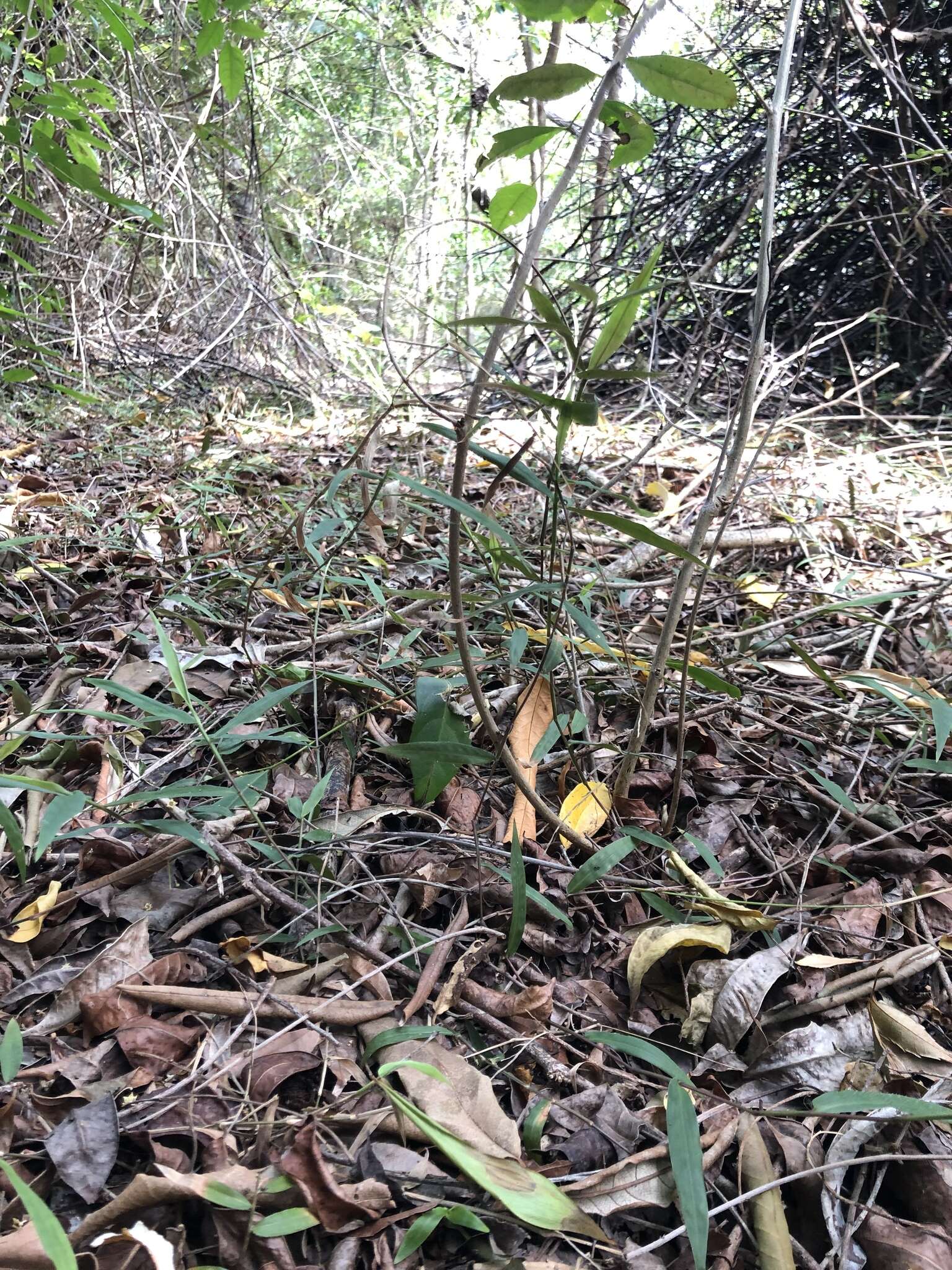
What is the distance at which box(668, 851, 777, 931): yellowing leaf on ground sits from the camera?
95 cm

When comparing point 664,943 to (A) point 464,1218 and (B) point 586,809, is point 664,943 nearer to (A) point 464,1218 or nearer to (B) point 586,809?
(B) point 586,809

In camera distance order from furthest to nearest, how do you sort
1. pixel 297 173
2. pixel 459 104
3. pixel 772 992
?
pixel 297 173, pixel 459 104, pixel 772 992

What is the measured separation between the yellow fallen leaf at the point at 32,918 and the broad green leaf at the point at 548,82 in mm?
975

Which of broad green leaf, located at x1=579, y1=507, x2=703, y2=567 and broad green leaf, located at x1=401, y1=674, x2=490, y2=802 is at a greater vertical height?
broad green leaf, located at x1=579, y1=507, x2=703, y2=567

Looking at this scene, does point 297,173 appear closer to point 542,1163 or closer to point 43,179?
point 43,179

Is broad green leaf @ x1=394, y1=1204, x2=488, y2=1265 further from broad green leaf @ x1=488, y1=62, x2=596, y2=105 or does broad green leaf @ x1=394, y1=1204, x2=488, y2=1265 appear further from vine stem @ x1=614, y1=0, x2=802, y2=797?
broad green leaf @ x1=488, y1=62, x2=596, y2=105

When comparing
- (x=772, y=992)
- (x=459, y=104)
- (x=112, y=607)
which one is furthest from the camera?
(x=459, y=104)

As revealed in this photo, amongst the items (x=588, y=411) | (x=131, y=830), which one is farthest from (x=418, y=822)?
(x=588, y=411)

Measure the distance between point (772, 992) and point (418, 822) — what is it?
1.62 feet

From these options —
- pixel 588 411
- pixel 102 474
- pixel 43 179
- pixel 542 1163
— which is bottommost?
pixel 542 1163

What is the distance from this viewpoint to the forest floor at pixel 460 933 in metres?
0.68

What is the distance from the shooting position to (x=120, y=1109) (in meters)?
0.72

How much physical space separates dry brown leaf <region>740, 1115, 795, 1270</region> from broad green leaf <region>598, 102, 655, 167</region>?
3.24 feet

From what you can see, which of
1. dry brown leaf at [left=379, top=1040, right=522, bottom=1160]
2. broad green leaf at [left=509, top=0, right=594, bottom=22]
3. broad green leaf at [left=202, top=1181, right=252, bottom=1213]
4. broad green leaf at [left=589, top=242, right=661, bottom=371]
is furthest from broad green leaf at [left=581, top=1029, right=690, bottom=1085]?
broad green leaf at [left=509, top=0, right=594, bottom=22]
